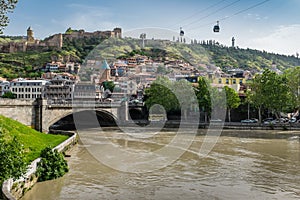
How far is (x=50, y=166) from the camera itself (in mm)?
13953

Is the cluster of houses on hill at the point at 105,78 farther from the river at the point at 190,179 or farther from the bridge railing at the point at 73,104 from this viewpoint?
the river at the point at 190,179

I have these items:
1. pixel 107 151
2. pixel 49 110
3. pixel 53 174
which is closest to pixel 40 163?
pixel 53 174

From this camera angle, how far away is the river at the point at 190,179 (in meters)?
11.9

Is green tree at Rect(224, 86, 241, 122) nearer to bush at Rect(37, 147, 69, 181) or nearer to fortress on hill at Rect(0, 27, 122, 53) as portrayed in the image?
bush at Rect(37, 147, 69, 181)

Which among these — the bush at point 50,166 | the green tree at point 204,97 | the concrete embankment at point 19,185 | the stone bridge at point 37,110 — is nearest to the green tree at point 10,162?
the concrete embankment at point 19,185

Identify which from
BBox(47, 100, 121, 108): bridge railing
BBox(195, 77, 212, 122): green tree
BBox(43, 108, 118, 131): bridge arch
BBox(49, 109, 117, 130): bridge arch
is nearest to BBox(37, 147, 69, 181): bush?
BBox(43, 108, 118, 131): bridge arch

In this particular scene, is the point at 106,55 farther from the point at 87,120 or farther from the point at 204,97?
the point at 204,97

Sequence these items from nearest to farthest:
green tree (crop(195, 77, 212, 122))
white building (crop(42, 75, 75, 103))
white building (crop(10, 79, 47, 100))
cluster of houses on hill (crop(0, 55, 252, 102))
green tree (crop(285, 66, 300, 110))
Answer: 1. green tree (crop(285, 66, 300, 110))
2. green tree (crop(195, 77, 212, 122))
3. cluster of houses on hill (crop(0, 55, 252, 102))
4. white building (crop(42, 75, 75, 103))
5. white building (crop(10, 79, 47, 100))

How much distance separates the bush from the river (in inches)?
12.3

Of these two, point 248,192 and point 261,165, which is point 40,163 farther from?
point 261,165

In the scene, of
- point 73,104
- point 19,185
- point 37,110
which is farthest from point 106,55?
point 19,185

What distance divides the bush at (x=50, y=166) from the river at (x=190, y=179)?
1.03 ft

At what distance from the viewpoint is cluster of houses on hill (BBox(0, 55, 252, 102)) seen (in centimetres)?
6431

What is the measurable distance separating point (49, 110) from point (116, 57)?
81.8 metres
